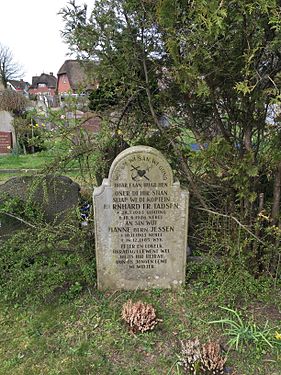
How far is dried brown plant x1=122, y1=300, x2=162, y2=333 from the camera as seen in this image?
9.45ft

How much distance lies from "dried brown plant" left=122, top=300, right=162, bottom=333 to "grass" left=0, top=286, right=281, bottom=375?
0.19ft

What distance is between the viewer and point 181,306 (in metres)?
3.24

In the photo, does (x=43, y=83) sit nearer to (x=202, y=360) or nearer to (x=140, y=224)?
(x=140, y=224)

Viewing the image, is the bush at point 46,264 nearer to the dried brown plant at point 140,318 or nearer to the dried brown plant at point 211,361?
the dried brown plant at point 140,318

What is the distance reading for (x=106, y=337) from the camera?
2.87 metres

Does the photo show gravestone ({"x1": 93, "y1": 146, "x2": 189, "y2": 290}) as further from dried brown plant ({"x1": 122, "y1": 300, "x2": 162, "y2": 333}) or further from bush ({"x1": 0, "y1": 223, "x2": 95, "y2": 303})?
dried brown plant ({"x1": 122, "y1": 300, "x2": 162, "y2": 333})

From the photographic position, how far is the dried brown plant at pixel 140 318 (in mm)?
2879

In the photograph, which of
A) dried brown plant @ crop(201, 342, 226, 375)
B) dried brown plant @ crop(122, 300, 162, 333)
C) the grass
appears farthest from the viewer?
dried brown plant @ crop(122, 300, 162, 333)

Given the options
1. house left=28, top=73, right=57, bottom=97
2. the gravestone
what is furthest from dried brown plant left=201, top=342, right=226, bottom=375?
house left=28, top=73, right=57, bottom=97

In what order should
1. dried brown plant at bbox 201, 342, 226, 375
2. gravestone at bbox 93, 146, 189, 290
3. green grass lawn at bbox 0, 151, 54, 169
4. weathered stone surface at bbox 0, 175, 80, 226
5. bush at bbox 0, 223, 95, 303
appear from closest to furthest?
dried brown plant at bbox 201, 342, 226, 375 < gravestone at bbox 93, 146, 189, 290 < bush at bbox 0, 223, 95, 303 < weathered stone surface at bbox 0, 175, 80, 226 < green grass lawn at bbox 0, 151, 54, 169

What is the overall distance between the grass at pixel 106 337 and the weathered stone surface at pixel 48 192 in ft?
4.42

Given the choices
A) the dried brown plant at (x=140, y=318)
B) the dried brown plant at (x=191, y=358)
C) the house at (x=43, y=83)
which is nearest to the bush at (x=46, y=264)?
the dried brown plant at (x=140, y=318)

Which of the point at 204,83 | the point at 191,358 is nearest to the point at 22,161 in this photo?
the point at 204,83

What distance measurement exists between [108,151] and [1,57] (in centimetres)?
4547
